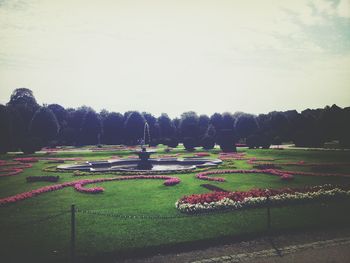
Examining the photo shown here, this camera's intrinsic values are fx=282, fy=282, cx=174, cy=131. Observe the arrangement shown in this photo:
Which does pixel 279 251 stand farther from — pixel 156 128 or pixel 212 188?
pixel 156 128

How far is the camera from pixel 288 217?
10148 mm

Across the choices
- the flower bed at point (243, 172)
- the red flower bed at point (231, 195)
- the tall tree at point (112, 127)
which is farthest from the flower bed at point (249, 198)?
the tall tree at point (112, 127)

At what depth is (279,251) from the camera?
784cm

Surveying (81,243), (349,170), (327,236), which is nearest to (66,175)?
(81,243)

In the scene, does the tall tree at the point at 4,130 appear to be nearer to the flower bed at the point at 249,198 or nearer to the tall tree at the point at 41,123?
the tall tree at the point at 41,123

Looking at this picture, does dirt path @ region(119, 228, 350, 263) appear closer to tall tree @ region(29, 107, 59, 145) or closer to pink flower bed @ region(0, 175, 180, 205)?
pink flower bed @ region(0, 175, 180, 205)

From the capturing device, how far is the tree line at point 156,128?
142 ft

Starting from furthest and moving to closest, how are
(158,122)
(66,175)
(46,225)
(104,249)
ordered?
1. (158,122)
2. (66,175)
3. (46,225)
4. (104,249)

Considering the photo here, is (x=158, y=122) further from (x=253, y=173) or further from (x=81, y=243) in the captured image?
(x=81, y=243)

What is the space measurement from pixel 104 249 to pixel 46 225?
3022mm

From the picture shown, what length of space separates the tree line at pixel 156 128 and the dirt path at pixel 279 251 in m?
31.6

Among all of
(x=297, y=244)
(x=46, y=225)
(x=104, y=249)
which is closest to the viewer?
(x=104, y=249)

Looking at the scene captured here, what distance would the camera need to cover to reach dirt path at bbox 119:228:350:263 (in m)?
7.34

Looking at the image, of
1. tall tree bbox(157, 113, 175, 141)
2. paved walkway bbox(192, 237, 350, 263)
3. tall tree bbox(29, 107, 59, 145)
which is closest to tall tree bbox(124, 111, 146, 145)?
tall tree bbox(157, 113, 175, 141)
